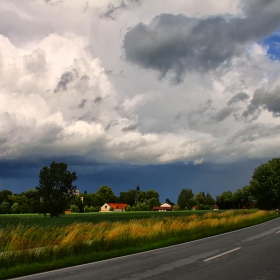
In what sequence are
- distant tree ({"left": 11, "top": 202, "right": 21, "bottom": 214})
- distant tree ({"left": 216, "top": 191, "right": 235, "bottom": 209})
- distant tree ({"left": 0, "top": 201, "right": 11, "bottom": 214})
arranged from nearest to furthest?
distant tree ({"left": 0, "top": 201, "right": 11, "bottom": 214}) < distant tree ({"left": 11, "top": 202, "right": 21, "bottom": 214}) < distant tree ({"left": 216, "top": 191, "right": 235, "bottom": 209})

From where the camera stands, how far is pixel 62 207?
80438 mm

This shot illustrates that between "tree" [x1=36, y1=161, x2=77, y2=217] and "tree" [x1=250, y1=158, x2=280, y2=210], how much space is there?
133ft

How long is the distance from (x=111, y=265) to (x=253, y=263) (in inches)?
166

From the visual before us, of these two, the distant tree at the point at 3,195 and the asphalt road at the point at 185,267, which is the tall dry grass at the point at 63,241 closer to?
the asphalt road at the point at 185,267

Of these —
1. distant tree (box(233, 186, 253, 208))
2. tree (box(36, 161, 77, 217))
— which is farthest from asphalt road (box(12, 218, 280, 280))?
distant tree (box(233, 186, 253, 208))

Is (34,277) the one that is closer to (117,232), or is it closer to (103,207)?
(117,232)

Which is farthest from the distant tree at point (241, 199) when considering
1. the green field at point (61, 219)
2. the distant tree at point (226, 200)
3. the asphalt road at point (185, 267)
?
the asphalt road at point (185, 267)

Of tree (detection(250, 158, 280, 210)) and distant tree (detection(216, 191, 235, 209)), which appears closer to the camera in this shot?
tree (detection(250, 158, 280, 210))

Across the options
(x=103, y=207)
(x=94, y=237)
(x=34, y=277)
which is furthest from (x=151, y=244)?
(x=103, y=207)

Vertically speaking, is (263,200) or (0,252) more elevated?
(263,200)

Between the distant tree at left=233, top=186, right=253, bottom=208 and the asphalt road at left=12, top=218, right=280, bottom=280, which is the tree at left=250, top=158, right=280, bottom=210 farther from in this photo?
the distant tree at left=233, top=186, right=253, bottom=208

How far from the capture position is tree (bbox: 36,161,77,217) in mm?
80125

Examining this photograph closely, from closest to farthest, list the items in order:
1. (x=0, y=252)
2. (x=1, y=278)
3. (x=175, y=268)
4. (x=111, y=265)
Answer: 1. (x=1, y=278)
2. (x=175, y=268)
3. (x=111, y=265)
4. (x=0, y=252)

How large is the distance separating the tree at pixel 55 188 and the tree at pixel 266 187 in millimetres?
40572
